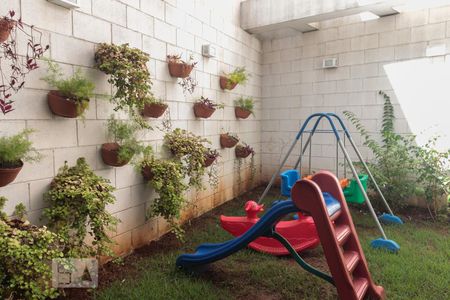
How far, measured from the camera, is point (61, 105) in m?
2.07

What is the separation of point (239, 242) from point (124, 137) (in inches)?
50.0

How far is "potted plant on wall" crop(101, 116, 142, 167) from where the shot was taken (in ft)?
8.15

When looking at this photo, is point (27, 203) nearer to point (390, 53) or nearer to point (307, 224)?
point (307, 224)

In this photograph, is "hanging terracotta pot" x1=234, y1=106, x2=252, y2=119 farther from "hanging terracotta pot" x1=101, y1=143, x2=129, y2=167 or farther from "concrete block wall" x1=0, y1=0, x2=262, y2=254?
"hanging terracotta pot" x1=101, y1=143, x2=129, y2=167

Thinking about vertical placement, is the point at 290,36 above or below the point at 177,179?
above

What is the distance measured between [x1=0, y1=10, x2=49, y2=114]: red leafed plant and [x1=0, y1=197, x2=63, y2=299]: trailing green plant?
29.0 inches

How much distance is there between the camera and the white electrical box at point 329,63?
15.1ft

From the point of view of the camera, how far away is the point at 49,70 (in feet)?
6.87

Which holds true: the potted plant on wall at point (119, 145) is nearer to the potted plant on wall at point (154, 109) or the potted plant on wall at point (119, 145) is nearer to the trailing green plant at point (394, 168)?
the potted plant on wall at point (154, 109)

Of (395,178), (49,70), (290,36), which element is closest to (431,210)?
(395,178)

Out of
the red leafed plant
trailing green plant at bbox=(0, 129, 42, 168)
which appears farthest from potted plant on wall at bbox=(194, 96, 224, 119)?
trailing green plant at bbox=(0, 129, 42, 168)

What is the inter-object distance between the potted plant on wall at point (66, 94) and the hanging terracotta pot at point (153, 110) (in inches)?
31.2

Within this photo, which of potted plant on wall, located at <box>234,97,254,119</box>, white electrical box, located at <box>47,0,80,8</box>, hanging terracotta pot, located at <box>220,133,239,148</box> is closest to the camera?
white electrical box, located at <box>47,0,80,8</box>

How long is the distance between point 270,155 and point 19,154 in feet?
13.4
